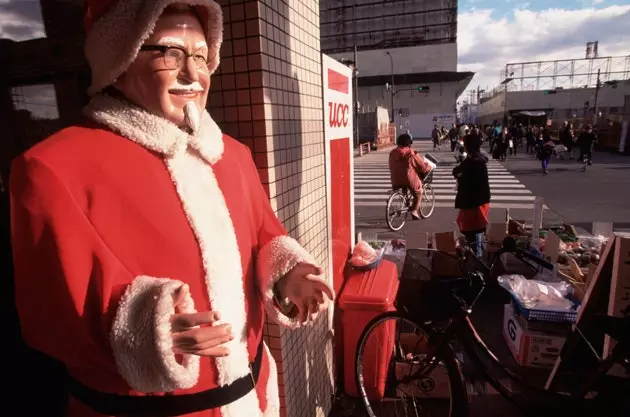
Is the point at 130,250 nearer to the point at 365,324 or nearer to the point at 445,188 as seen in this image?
the point at 365,324

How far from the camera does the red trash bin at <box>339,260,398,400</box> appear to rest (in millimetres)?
2688

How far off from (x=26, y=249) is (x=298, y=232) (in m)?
1.43

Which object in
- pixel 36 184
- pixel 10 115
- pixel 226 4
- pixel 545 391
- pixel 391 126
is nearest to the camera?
pixel 36 184

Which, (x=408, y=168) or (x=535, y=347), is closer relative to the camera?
(x=535, y=347)

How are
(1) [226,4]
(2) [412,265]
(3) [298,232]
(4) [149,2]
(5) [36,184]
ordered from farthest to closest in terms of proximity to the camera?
(2) [412,265], (3) [298,232], (1) [226,4], (4) [149,2], (5) [36,184]

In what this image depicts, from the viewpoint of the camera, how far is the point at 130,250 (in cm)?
103

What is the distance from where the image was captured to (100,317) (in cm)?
93

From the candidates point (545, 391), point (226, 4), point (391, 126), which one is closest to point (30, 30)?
point (226, 4)

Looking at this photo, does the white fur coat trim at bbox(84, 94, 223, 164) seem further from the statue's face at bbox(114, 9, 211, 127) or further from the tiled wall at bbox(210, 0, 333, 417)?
the tiled wall at bbox(210, 0, 333, 417)

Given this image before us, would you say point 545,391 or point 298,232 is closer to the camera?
point 298,232

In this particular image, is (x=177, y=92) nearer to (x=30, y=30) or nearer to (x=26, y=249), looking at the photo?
(x=26, y=249)

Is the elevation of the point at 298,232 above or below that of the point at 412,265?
above

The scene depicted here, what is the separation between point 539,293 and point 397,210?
478 centimetres

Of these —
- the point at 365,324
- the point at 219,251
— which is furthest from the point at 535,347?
the point at 219,251
